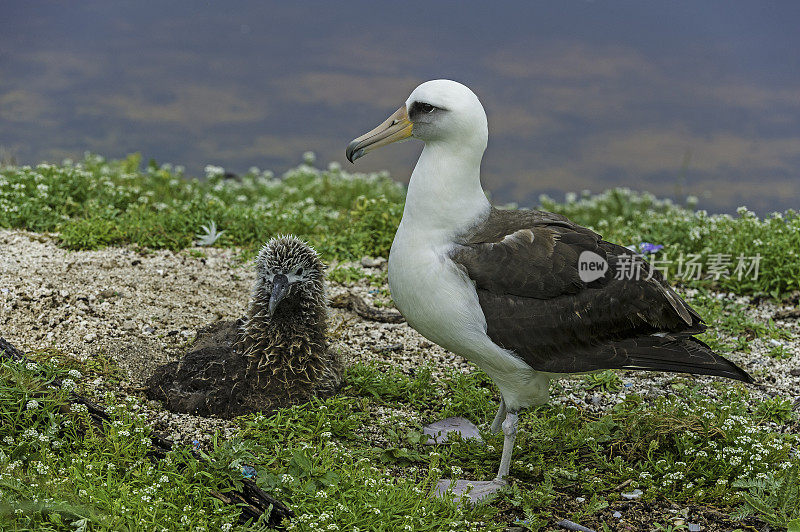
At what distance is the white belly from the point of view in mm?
5055

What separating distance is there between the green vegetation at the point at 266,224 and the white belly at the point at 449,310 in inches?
158

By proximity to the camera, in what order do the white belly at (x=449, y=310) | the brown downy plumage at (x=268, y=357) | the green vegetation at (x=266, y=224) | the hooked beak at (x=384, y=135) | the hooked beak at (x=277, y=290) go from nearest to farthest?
the white belly at (x=449, y=310) → the hooked beak at (x=384, y=135) → the hooked beak at (x=277, y=290) → the brown downy plumage at (x=268, y=357) → the green vegetation at (x=266, y=224)

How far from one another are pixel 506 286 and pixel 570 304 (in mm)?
483

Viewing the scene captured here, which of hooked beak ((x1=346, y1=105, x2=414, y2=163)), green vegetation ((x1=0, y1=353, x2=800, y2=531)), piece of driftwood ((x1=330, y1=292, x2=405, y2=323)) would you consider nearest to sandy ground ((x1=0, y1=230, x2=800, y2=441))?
piece of driftwood ((x1=330, y1=292, x2=405, y2=323))

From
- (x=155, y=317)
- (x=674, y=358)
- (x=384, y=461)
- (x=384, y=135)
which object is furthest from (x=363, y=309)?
(x=674, y=358)

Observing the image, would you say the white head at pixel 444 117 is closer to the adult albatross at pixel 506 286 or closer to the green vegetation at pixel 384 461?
the adult albatross at pixel 506 286

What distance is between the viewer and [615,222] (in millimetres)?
11102

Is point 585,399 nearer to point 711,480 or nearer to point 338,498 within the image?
point 711,480

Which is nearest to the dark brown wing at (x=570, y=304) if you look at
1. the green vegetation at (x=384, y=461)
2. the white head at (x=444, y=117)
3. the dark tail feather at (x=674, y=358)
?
the dark tail feather at (x=674, y=358)

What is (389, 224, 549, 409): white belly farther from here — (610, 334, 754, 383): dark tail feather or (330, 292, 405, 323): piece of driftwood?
(330, 292, 405, 323): piece of driftwood

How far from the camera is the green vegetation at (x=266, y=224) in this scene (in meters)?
8.91

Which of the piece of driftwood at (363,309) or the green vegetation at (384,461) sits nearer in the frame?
the green vegetation at (384,461)

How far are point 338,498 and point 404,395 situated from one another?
1.90 meters

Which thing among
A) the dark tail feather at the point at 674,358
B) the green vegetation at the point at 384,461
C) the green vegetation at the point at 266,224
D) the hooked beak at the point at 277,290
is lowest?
the green vegetation at the point at 384,461
